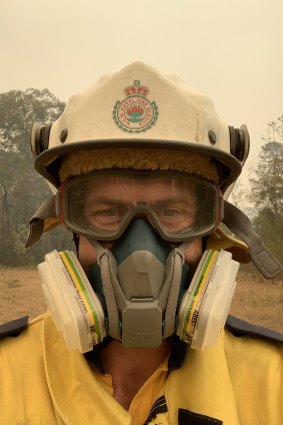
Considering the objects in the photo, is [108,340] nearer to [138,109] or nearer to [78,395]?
[78,395]

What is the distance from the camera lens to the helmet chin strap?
1.91m

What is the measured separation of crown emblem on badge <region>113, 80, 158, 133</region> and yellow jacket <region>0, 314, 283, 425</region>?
0.89 m

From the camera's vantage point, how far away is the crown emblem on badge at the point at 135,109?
2.09 metres

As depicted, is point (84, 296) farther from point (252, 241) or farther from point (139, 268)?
point (252, 241)

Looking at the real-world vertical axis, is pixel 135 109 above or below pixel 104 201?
above

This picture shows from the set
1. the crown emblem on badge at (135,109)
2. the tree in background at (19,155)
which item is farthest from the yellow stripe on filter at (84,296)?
the tree in background at (19,155)

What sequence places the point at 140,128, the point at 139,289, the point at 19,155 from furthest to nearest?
the point at 19,155 → the point at 140,128 → the point at 139,289

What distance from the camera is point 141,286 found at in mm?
1948

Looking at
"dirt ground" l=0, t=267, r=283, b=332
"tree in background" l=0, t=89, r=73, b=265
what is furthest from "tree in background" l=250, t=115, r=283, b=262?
"tree in background" l=0, t=89, r=73, b=265

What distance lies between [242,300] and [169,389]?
51.0 ft

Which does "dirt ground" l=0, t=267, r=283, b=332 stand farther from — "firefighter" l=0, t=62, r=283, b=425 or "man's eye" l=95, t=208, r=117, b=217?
"man's eye" l=95, t=208, r=117, b=217

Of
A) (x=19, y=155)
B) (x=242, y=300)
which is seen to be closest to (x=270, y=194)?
(x=242, y=300)

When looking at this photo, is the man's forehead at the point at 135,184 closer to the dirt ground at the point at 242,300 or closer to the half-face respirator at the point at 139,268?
the half-face respirator at the point at 139,268

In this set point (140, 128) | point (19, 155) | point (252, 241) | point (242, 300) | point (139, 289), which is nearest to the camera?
point (139, 289)
